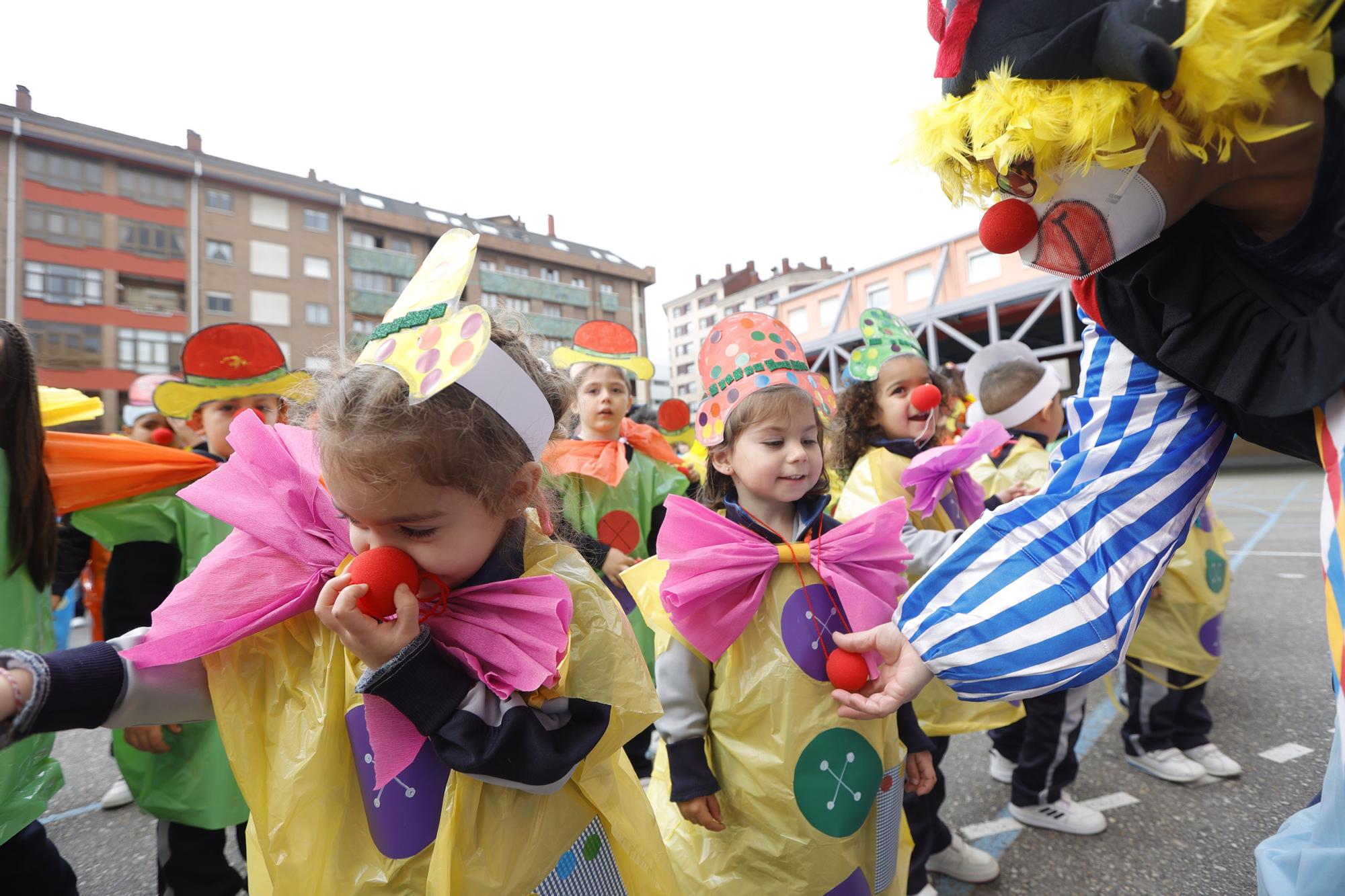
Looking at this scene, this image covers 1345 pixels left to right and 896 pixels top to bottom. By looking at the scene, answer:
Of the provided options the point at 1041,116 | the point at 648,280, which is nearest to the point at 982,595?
the point at 1041,116

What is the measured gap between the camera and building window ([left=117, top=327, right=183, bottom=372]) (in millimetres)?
28047

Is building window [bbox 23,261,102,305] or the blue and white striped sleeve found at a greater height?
building window [bbox 23,261,102,305]

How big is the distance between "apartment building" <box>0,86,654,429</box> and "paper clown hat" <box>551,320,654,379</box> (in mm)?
25508

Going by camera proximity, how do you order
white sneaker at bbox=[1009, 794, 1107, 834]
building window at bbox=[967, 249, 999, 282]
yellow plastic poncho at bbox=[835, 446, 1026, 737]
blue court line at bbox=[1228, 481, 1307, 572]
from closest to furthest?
yellow plastic poncho at bbox=[835, 446, 1026, 737]
white sneaker at bbox=[1009, 794, 1107, 834]
blue court line at bbox=[1228, 481, 1307, 572]
building window at bbox=[967, 249, 999, 282]

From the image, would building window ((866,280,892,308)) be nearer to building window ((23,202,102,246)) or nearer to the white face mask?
the white face mask

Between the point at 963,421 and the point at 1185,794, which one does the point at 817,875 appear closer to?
the point at 1185,794

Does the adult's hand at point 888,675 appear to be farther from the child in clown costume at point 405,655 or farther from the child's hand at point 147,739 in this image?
the child's hand at point 147,739

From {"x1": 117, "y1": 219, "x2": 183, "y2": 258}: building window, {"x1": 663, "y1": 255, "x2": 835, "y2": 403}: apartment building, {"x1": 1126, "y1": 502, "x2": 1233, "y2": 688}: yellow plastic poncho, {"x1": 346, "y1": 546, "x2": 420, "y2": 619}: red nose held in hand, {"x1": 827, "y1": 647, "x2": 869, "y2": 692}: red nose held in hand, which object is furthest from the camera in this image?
{"x1": 663, "y1": 255, "x2": 835, "y2": 403}: apartment building

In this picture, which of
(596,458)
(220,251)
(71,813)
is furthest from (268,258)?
(596,458)

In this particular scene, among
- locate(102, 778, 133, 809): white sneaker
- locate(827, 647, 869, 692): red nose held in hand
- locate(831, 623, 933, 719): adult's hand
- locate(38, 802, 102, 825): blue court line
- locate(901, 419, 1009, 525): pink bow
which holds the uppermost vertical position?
locate(901, 419, 1009, 525): pink bow

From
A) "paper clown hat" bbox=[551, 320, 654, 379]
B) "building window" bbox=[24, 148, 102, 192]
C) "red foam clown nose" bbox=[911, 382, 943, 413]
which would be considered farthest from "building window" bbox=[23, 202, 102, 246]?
"red foam clown nose" bbox=[911, 382, 943, 413]

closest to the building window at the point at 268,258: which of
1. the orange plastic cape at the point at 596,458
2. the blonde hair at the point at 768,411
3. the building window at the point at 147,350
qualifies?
the building window at the point at 147,350

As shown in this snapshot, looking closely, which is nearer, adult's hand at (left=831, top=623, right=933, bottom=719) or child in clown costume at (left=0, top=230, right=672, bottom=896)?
child in clown costume at (left=0, top=230, right=672, bottom=896)

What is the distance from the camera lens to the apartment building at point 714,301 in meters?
55.5
